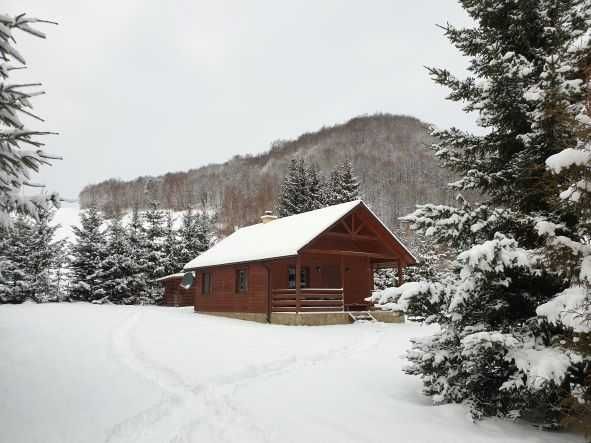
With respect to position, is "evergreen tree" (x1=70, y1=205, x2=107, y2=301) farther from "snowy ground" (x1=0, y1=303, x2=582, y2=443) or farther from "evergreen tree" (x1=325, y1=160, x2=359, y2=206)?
"snowy ground" (x1=0, y1=303, x2=582, y2=443)

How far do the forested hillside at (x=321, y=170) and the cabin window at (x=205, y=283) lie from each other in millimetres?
47375

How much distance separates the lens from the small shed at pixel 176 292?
1341 inches

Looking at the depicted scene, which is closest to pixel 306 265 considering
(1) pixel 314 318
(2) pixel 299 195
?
(1) pixel 314 318

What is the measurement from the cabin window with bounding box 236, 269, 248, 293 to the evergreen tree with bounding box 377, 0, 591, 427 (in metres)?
15.8

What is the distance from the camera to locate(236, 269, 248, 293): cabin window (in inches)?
877

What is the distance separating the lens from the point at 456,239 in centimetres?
665

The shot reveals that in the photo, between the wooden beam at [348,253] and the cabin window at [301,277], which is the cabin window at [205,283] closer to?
the cabin window at [301,277]

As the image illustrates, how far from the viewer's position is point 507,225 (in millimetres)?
6441

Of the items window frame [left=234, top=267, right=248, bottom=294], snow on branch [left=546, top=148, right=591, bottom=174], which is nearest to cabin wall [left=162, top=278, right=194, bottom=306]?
window frame [left=234, top=267, right=248, bottom=294]

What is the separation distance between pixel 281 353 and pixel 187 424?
5.44 metres

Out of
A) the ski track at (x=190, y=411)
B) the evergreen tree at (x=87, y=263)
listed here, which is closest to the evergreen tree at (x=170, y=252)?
the evergreen tree at (x=87, y=263)

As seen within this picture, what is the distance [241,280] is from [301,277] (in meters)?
3.09

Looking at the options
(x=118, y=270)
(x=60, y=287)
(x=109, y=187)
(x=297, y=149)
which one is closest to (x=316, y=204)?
(x=118, y=270)

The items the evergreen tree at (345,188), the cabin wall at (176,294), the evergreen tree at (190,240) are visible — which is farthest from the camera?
the evergreen tree at (345,188)
